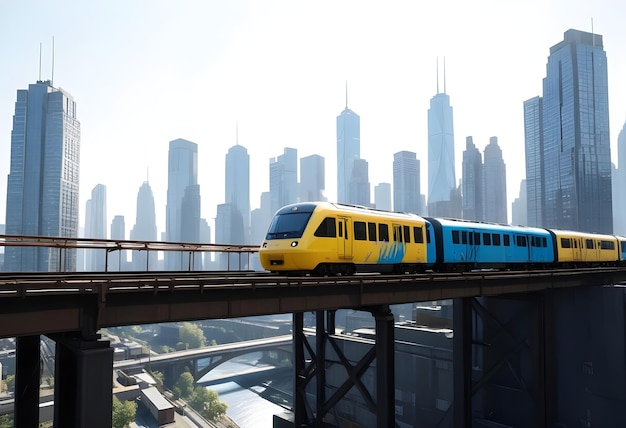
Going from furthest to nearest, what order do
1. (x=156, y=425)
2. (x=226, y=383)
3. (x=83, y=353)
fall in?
(x=226, y=383), (x=156, y=425), (x=83, y=353)

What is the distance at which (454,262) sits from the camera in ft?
77.3

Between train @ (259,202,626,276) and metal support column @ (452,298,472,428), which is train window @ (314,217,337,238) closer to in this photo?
train @ (259,202,626,276)

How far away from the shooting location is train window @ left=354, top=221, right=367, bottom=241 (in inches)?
711

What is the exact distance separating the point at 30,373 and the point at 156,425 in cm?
6540

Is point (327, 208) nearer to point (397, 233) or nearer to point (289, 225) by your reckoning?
point (289, 225)

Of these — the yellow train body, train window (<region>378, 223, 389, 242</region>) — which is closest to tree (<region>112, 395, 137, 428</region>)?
train window (<region>378, 223, 389, 242</region>)

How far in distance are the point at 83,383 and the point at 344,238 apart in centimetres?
1041

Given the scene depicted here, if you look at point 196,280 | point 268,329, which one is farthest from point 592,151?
point 196,280

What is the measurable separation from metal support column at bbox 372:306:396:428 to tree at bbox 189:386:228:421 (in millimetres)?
72816

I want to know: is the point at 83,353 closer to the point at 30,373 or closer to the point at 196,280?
the point at 196,280

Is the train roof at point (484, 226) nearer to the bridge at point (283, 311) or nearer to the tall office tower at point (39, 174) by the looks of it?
the bridge at point (283, 311)

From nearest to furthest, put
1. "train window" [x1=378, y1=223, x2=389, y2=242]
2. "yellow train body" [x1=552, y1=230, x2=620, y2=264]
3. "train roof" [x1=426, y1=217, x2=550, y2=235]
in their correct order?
"train window" [x1=378, y1=223, x2=389, y2=242] < "train roof" [x1=426, y1=217, x2=550, y2=235] < "yellow train body" [x1=552, y1=230, x2=620, y2=264]

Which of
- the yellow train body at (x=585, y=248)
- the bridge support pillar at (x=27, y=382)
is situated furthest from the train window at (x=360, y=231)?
the yellow train body at (x=585, y=248)

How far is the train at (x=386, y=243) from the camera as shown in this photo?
54.6 feet
